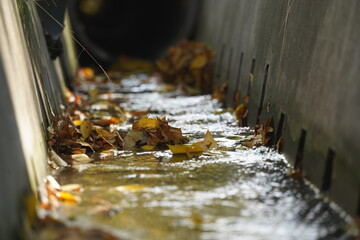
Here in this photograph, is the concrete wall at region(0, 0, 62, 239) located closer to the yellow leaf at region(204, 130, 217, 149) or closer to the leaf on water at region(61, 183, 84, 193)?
the leaf on water at region(61, 183, 84, 193)

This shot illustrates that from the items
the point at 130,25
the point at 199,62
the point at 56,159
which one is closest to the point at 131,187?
the point at 56,159

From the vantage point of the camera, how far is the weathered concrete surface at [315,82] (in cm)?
331

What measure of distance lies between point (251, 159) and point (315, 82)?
2.40ft

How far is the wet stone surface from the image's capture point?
3.12 m

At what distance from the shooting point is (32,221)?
3.07 metres

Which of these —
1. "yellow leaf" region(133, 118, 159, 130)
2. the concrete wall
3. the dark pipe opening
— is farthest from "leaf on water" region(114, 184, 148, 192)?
the dark pipe opening

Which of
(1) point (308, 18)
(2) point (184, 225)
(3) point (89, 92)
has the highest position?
(1) point (308, 18)

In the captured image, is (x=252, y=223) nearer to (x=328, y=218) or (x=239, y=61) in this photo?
(x=328, y=218)

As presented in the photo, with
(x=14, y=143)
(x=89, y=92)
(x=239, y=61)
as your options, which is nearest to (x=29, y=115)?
(x=14, y=143)

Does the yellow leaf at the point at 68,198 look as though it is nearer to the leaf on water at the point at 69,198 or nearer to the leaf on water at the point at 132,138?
the leaf on water at the point at 69,198

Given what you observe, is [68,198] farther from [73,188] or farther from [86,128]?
[86,128]

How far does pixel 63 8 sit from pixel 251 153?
8.64 ft

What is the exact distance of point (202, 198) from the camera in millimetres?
3617

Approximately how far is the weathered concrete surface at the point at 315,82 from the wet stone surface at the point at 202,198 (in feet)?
0.53
